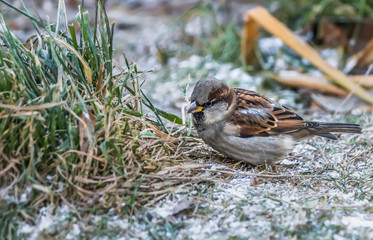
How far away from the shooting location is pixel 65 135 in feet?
8.83

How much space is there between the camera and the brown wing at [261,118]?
3543 millimetres

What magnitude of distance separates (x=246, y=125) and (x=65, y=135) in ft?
4.27

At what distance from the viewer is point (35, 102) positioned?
105 inches

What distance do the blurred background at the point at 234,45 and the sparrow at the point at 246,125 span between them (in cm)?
135

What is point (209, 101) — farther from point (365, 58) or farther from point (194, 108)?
point (365, 58)

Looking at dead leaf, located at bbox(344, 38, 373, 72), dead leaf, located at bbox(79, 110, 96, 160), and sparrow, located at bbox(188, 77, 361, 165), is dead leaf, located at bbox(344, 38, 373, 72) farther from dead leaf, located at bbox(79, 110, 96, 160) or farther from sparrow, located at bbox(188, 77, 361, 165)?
dead leaf, located at bbox(79, 110, 96, 160)

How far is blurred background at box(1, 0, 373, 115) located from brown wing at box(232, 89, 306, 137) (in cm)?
132

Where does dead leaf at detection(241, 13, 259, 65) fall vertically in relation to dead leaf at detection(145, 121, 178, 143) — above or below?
above

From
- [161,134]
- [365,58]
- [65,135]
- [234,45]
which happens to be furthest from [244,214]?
[234,45]

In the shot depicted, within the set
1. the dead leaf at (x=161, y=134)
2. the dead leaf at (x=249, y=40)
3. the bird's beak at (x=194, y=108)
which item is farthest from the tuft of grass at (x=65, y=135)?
the dead leaf at (x=249, y=40)

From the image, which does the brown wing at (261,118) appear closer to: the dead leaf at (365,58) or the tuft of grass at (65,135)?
the tuft of grass at (65,135)

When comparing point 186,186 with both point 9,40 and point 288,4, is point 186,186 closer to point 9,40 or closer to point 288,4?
point 9,40

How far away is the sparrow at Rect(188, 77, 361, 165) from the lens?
11.2ft

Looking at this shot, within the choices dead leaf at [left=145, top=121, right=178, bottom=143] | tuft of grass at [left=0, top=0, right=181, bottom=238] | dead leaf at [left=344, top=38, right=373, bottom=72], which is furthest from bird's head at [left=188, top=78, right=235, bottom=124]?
dead leaf at [left=344, top=38, right=373, bottom=72]
